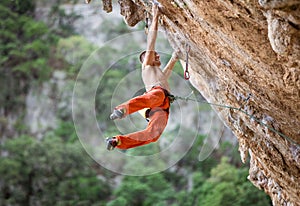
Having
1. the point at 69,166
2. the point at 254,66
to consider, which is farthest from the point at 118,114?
the point at 69,166

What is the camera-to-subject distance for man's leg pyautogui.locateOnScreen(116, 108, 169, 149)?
3902mm

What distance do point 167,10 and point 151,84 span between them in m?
0.70

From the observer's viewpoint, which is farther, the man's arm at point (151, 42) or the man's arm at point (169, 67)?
the man's arm at point (169, 67)

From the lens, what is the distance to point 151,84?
166 inches

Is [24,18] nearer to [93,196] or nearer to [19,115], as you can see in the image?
[19,115]

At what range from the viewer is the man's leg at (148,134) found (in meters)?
3.90

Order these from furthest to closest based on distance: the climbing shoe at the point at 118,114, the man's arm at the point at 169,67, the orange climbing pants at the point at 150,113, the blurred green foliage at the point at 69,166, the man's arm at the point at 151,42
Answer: the blurred green foliage at the point at 69,166
the man's arm at the point at 169,67
the man's arm at the point at 151,42
the orange climbing pants at the point at 150,113
the climbing shoe at the point at 118,114

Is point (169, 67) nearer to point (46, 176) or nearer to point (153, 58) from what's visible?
point (153, 58)

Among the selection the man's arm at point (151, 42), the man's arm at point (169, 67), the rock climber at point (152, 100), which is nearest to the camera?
the rock climber at point (152, 100)

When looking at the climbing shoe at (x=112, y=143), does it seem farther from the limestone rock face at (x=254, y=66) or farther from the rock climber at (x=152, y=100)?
the limestone rock face at (x=254, y=66)

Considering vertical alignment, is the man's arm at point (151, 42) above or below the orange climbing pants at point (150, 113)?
above

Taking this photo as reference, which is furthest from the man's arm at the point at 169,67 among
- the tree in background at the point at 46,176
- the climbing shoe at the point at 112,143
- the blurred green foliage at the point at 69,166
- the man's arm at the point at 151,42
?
the tree in background at the point at 46,176

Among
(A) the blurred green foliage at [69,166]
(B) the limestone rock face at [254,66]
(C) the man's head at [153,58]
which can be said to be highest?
(A) the blurred green foliage at [69,166]

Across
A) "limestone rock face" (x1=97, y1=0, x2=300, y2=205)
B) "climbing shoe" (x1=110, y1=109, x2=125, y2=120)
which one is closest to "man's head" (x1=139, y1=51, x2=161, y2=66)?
"limestone rock face" (x1=97, y1=0, x2=300, y2=205)
